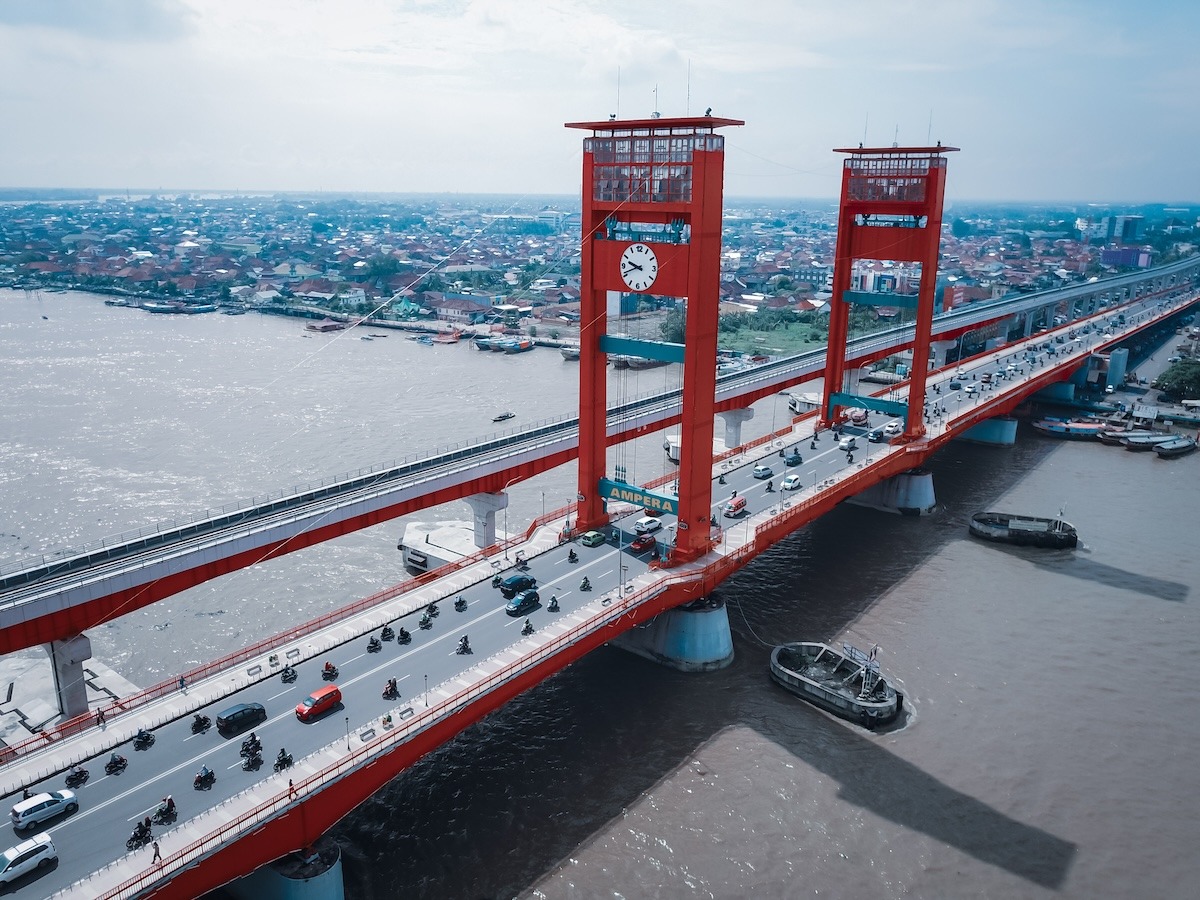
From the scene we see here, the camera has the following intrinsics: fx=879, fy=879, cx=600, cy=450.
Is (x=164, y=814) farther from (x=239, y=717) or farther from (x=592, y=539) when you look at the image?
(x=592, y=539)

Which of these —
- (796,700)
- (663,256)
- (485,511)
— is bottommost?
(796,700)

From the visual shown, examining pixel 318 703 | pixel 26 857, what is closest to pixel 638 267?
pixel 318 703

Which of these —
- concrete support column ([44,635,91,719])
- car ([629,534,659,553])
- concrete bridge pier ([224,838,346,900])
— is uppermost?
car ([629,534,659,553])

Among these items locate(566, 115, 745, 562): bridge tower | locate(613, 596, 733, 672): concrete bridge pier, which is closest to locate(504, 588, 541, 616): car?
locate(613, 596, 733, 672): concrete bridge pier

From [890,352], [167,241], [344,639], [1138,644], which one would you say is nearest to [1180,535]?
[1138,644]

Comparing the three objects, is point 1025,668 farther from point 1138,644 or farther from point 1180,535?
point 1180,535

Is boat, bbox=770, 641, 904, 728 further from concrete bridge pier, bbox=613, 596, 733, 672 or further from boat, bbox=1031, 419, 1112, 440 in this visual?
boat, bbox=1031, 419, 1112, 440
